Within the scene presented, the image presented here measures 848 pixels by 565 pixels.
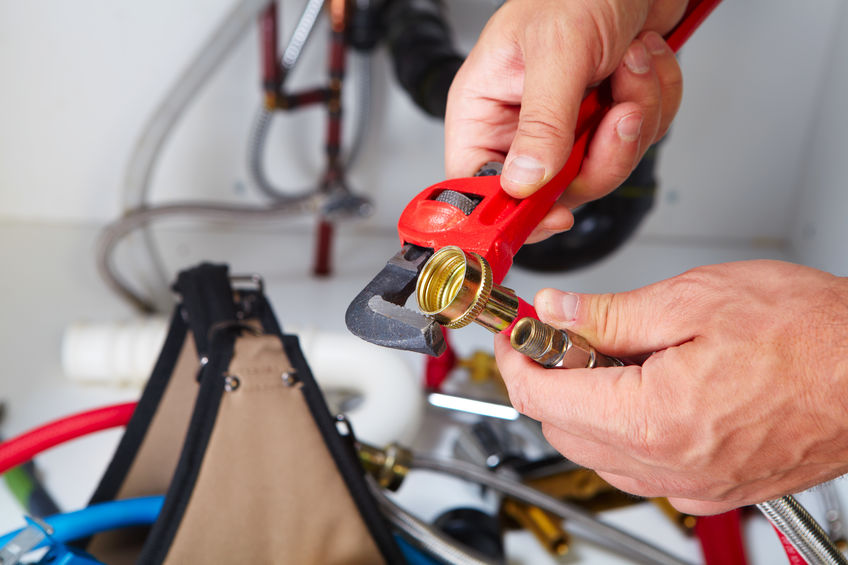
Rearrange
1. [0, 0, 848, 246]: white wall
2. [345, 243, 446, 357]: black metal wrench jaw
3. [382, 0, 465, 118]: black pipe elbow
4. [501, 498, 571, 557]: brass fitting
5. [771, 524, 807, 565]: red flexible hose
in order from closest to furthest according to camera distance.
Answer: [345, 243, 446, 357]: black metal wrench jaw
[771, 524, 807, 565]: red flexible hose
[501, 498, 571, 557]: brass fitting
[382, 0, 465, 118]: black pipe elbow
[0, 0, 848, 246]: white wall

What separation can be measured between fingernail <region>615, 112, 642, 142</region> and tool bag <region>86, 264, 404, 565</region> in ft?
0.85

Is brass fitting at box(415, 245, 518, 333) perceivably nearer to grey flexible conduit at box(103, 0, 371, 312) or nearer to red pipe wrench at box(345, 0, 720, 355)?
red pipe wrench at box(345, 0, 720, 355)

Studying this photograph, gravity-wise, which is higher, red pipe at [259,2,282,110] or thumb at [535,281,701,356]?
red pipe at [259,2,282,110]

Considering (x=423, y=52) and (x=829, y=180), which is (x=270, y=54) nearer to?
(x=423, y=52)

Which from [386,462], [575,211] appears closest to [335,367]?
[386,462]

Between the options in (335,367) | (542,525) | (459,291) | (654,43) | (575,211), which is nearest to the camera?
(459,291)

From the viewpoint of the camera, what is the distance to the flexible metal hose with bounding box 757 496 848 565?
34 cm

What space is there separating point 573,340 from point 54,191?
1062mm

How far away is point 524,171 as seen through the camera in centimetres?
35

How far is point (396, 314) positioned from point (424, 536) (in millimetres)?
253

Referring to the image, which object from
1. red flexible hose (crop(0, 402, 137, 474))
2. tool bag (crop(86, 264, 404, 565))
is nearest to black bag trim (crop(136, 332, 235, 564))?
tool bag (crop(86, 264, 404, 565))

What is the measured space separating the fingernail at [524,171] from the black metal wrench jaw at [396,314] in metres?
0.06

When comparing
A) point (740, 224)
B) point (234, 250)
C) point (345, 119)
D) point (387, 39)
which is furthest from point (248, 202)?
point (740, 224)

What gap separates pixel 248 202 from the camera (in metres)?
1.13
